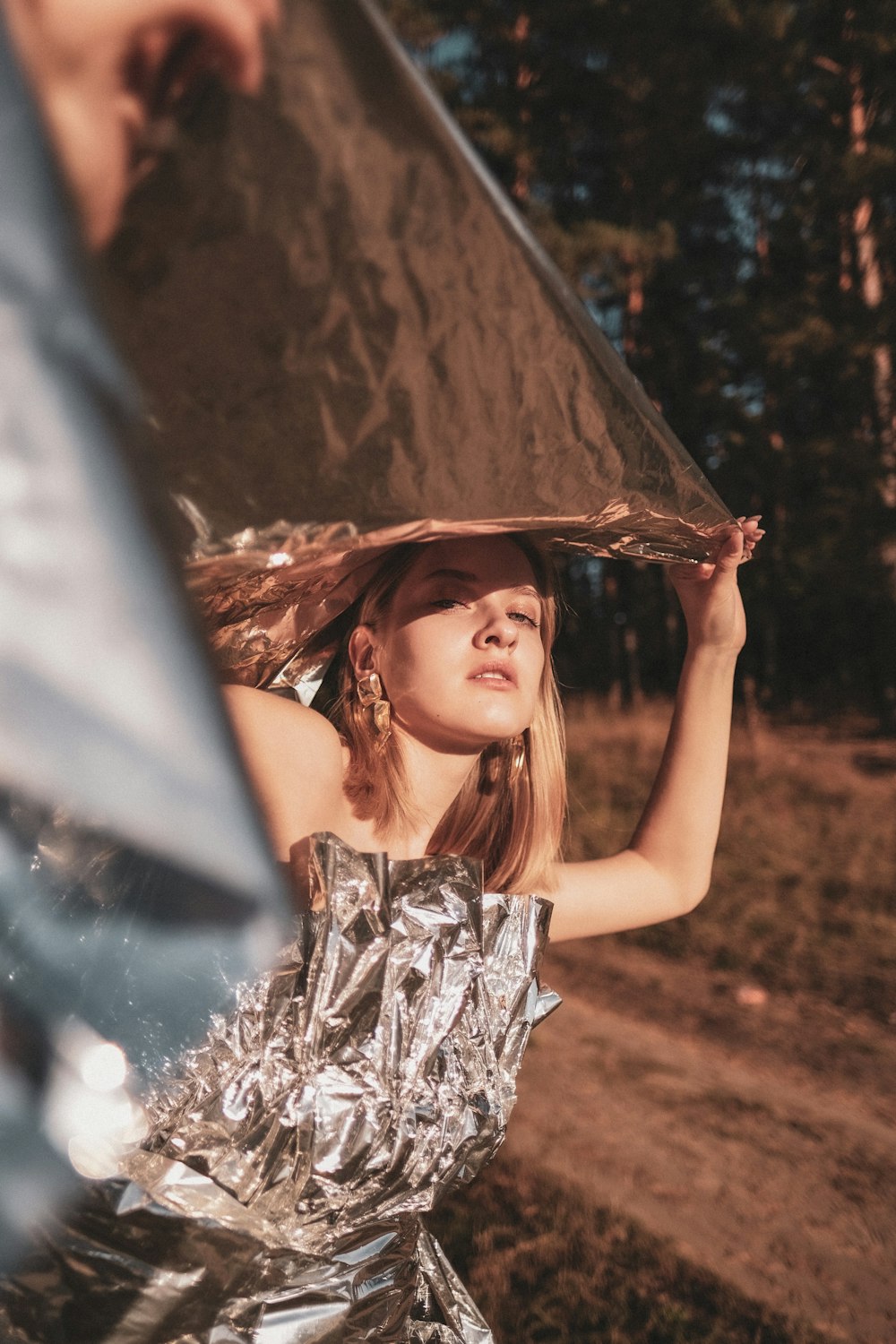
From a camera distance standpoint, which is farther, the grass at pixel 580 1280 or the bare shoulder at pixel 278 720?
the grass at pixel 580 1280

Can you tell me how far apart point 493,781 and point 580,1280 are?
1824 mm

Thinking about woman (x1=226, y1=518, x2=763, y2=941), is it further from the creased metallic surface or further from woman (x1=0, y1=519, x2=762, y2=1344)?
the creased metallic surface

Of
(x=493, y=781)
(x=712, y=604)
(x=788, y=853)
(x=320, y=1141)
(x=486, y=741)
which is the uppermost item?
(x=712, y=604)

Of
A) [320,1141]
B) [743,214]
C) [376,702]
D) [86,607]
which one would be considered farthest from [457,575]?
[743,214]

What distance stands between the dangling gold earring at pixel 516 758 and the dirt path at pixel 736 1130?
192cm

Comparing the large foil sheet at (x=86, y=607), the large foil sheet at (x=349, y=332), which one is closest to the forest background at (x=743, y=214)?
the large foil sheet at (x=349, y=332)

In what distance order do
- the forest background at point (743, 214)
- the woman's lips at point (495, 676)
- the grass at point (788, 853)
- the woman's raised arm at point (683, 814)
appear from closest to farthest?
the woman's lips at point (495, 676)
the woman's raised arm at point (683, 814)
the grass at point (788, 853)
the forest background at point (743, 214)

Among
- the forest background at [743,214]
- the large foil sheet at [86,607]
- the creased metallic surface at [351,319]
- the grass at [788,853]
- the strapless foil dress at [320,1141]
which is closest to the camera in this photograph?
the large foil sheet at [86,607]

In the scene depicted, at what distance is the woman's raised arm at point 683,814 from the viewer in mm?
1784

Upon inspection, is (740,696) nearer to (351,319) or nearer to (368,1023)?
(368,1023)

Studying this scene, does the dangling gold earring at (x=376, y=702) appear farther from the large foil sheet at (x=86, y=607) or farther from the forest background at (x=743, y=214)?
the forest background at (x=743, y=214)

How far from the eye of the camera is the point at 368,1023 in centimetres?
123

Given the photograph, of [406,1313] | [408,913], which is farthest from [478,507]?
[406,1313]

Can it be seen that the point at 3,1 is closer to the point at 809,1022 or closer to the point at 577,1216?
the point at 577,1216
